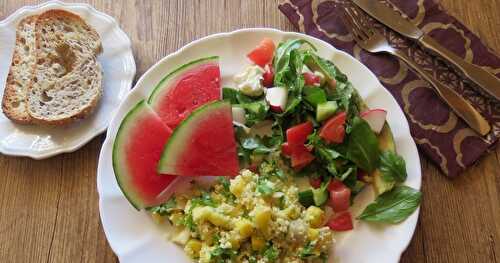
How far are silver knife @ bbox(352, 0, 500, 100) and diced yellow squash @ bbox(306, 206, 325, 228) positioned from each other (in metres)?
0.86

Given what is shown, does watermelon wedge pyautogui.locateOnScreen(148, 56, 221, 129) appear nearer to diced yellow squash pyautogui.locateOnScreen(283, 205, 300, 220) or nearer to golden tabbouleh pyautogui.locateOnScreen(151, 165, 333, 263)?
golden tabbouleh pyautogui.locateOnScreen(151, 165, 333, 263)

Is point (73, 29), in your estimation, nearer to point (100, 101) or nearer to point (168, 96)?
point (100, 101)

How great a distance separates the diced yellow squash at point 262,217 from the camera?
1.52 metres

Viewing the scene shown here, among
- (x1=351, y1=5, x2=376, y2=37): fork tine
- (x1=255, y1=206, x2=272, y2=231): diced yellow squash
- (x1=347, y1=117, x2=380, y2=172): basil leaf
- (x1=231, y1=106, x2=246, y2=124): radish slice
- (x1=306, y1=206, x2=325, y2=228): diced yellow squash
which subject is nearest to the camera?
(x1=255, y1=206, x2=272, y2=231): diced yellow squash

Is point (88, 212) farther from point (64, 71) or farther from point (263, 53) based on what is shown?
point (263, 53)

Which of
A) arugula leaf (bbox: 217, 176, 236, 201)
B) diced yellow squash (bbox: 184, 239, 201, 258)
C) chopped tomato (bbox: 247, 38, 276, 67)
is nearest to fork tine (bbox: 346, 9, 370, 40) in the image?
chopped tomato (bbox: 247, 38, 276, 67)

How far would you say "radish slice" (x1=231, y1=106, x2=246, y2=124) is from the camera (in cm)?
183

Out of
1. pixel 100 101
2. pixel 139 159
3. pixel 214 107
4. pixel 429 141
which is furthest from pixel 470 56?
pixel 100 101

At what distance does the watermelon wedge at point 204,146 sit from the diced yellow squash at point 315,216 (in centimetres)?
30

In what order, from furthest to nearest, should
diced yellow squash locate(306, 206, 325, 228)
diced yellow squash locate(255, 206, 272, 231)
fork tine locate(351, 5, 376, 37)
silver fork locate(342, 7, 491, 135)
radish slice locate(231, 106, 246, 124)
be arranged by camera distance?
fork tine locate(351, 5, 376, 37) → silver fork locate(342, 7, 491, 135) → radish slice locate(231, 106, 246, 124) → diced yellow squash locate(306, 206, 325, 228) → diced yellow squash locate(255, 206, 272, 231)

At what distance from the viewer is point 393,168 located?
1.73m

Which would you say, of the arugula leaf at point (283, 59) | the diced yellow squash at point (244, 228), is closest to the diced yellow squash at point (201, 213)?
the diced yellow squash at point (244, 228)

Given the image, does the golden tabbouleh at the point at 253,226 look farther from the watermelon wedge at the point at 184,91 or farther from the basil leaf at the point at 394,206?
the watermelon wedge at the point at 184,91

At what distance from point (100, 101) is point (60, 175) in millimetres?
338
